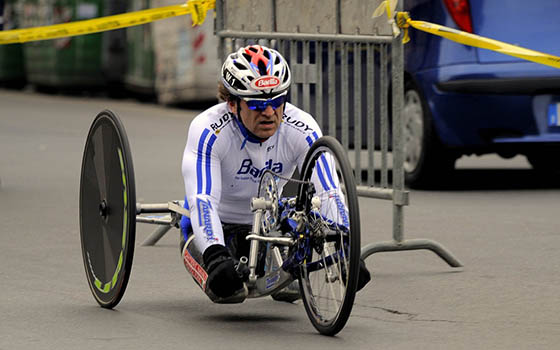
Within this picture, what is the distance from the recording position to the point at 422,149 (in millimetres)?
10961

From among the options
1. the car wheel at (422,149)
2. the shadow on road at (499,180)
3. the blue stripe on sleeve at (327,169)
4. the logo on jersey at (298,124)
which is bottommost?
the shadow on road at (499,180)

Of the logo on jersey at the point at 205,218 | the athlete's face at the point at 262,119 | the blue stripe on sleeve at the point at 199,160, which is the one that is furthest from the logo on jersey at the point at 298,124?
the logo on jersey at the point at 205,218

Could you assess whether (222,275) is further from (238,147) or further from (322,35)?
(322,35)

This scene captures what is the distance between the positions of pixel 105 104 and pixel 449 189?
47.3ft

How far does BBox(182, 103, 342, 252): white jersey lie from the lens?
249 inches

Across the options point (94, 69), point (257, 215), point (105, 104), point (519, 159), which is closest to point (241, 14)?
point (257, 215)

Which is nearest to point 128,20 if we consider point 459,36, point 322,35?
point 322,35

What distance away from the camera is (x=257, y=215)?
620 centimetres

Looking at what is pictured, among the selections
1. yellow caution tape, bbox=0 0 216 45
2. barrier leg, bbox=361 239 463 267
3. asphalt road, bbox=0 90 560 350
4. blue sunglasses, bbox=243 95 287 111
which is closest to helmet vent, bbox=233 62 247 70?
blue sunglasses, bbox=243 95 287 111

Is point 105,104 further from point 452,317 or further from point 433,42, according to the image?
point 452,317

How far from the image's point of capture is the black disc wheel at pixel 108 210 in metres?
6.24

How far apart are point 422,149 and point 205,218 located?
497 centimetres

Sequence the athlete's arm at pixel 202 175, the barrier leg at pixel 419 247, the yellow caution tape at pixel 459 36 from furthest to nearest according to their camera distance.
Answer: the barrier leg at pixel 419 247, the yellow caution tape at pixel 459 36, the athlete's arm at pixel 202 175

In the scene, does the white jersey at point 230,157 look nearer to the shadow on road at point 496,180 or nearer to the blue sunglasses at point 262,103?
the blue sunglasses at point 262,103
